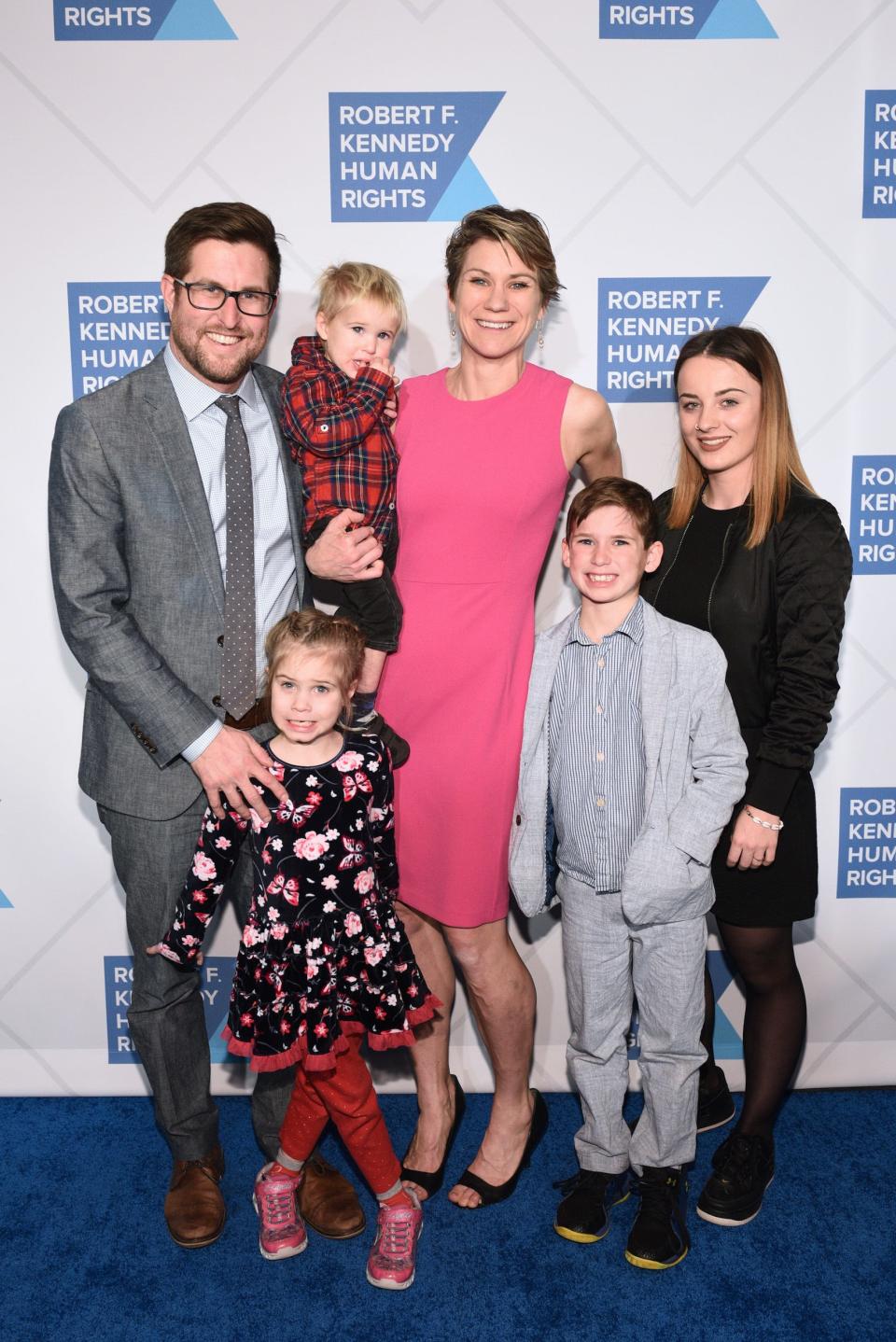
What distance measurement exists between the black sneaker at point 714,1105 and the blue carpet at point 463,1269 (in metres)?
0.07

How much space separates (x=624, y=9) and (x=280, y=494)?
1.56m

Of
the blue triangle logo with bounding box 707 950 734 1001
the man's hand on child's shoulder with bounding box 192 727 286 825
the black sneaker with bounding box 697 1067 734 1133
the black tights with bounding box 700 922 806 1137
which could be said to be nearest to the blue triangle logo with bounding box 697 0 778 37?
the man's hand on child's shoulder with bounding box 192 727 286 825

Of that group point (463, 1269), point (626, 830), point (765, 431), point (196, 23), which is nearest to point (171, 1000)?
point (463, 1269)

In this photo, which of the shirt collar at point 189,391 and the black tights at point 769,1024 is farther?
the black tights at point 769,1024

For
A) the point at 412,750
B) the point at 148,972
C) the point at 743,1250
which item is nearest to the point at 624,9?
the point at 412,750

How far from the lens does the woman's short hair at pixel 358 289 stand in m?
2.29

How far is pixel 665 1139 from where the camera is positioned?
241cm

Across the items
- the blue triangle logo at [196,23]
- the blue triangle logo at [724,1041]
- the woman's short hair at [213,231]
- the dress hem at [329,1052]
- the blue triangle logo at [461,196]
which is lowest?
the blue triangle logo at [724,1041]

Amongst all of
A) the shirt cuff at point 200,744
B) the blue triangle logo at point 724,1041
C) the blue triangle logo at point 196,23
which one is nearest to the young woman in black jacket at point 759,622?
the blue triangle logo at point 724,1041

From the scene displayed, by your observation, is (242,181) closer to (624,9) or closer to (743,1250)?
(624,9)

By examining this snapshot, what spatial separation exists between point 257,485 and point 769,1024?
5.76ft

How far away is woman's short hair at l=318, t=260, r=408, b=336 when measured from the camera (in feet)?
7.52

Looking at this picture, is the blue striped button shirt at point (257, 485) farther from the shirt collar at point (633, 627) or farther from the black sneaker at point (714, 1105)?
the black sneaker at point (714, 1105)

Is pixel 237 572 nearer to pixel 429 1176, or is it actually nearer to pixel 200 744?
pixel 200 744
